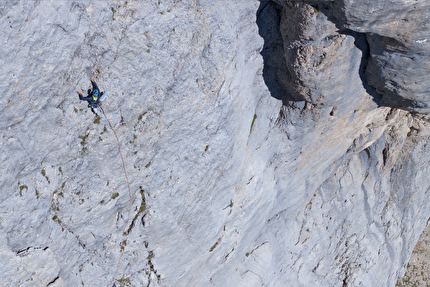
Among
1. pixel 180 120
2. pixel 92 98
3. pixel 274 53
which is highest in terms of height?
pixel 274 53

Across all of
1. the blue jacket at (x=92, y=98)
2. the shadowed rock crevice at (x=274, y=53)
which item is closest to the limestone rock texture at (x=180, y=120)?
the shadowed rock crevice at (x=274, y=53)

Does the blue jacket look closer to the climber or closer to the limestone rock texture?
the climber

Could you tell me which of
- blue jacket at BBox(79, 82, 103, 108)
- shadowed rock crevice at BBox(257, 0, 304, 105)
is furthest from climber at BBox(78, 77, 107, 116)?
shadowed rock crevice at BBox(257, 0, 304, 105)

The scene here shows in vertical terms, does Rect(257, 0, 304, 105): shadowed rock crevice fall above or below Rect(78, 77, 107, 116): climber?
above

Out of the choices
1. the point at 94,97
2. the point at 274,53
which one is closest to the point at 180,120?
the point at 94,97

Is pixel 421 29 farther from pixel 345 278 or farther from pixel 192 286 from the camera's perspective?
pixel 345 278

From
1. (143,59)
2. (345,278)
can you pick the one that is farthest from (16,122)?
(345,278)

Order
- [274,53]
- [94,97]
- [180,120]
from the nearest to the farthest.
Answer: [94,97]
[180,120]
[274,53]

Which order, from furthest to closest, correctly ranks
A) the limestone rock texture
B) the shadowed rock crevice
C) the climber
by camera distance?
the shadowed rock crevice
the climber
the limestone rock texture

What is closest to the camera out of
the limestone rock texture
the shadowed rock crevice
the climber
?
the limestone rock texture

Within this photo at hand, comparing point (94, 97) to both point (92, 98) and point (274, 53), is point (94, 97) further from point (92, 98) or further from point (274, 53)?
point (274, 53)
